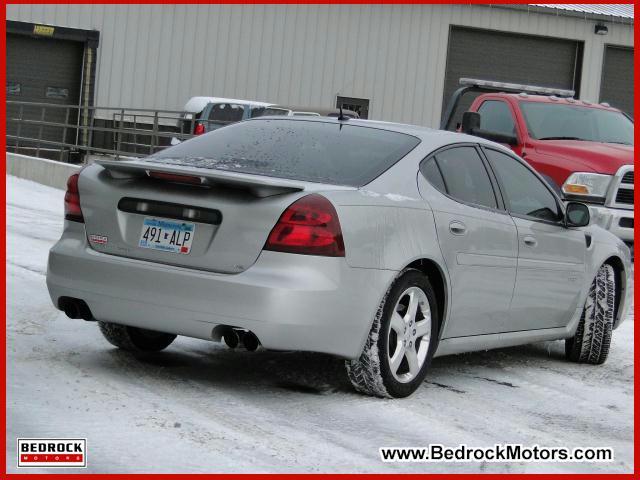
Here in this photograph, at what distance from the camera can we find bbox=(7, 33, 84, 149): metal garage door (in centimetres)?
3120

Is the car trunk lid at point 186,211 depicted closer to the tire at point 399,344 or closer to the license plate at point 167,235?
the license plate at point 167,235

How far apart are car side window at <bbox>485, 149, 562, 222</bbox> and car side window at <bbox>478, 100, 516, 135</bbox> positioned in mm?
7086

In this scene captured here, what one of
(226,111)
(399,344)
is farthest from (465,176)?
(226,111)

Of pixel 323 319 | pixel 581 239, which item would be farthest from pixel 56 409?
pixel 581 239

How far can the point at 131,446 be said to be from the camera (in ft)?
16.2

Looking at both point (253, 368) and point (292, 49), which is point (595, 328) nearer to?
point (253, 368)

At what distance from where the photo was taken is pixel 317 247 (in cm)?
577

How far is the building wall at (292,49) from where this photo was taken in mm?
31812

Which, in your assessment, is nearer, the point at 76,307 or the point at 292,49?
the point at 76,307

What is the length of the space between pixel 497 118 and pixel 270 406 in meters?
9.78

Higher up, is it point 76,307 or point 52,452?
point 76,307

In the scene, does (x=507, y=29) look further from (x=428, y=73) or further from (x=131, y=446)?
(x=131, y=446)

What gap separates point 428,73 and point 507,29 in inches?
93.6

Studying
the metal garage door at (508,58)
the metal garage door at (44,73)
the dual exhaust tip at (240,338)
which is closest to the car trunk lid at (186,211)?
the dual exhaust tip at (240,338)
